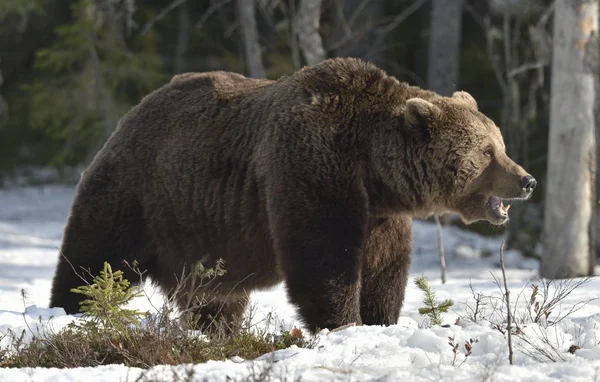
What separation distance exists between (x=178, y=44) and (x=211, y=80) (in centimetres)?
1497

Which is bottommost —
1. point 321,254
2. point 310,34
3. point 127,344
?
point 127,344

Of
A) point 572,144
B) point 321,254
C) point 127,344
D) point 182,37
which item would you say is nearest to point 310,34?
point 572,144

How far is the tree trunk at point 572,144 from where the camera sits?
1133 cm

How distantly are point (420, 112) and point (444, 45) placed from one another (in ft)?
37.6

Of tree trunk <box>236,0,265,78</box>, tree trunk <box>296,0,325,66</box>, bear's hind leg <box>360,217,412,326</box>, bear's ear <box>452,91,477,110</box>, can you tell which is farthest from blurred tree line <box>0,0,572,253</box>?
bear's hind leg <box>360,217,412,326</box>

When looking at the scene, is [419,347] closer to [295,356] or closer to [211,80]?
[295,356]

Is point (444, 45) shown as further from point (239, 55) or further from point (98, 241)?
point (98, 241)

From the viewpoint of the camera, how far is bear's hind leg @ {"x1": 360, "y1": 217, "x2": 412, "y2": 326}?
20.0ft

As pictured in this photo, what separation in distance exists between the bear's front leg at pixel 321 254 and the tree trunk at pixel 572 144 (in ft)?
20.0

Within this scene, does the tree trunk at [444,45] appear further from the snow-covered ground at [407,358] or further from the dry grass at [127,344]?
the dry grass at [127,344]

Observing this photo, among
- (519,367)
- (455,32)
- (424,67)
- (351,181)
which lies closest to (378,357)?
(519,367)

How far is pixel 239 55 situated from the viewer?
21.0 m

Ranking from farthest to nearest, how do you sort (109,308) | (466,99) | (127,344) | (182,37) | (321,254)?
1. (182,37)
2. (466,99)
3. (321,254)
4. (109,308)
5. (127,344)

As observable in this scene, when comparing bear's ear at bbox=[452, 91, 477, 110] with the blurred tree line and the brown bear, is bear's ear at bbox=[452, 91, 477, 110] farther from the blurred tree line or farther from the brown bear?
the blurred tree line
